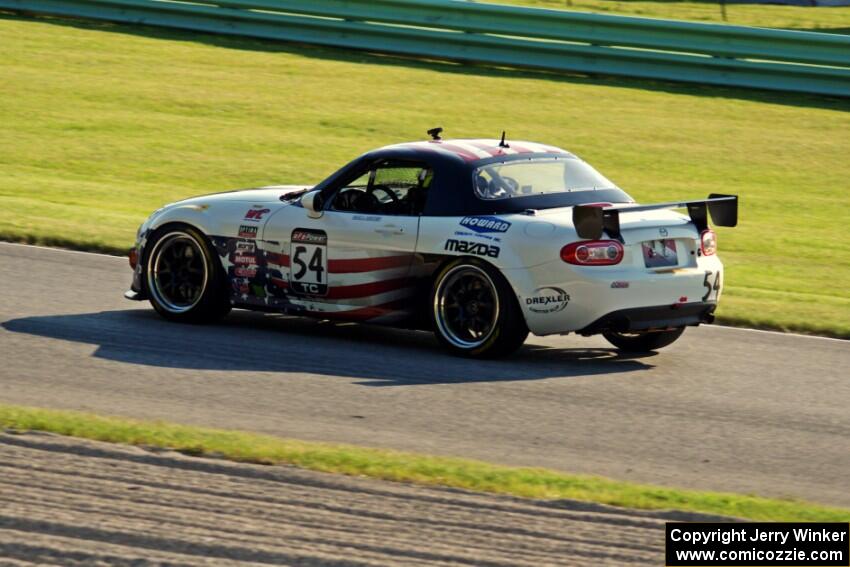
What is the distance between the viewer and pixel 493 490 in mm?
6391

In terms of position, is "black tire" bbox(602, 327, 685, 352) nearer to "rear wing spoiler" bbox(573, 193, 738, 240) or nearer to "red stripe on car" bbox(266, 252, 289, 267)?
"rear wing spoiler" bbox(573, 193, 738, 240)

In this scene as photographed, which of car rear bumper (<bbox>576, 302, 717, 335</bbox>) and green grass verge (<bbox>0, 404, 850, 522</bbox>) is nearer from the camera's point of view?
green grass verge (<bbox>0, 404, 850, 522</bbox>)

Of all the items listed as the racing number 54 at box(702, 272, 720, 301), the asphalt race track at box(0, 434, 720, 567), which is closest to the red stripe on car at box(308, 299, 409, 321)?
the racing number 54 at box(702, 272, 720, 301)

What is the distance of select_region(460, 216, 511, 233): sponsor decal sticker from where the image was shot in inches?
364

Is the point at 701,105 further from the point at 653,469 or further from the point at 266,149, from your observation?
the point at 653,469

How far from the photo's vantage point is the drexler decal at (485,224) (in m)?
9.24

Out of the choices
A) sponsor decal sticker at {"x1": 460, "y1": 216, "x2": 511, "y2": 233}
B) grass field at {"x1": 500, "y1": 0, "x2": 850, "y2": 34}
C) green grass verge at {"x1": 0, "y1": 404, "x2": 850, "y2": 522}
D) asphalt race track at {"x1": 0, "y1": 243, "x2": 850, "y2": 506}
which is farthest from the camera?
grass field at {"x1": 500, "y1": 0, "x2": 850, "y2": 34}

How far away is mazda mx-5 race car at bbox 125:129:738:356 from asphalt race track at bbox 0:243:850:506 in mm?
287

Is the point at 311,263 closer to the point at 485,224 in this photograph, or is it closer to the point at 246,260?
the point at 246,260

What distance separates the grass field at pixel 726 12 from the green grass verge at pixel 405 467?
2059 cm

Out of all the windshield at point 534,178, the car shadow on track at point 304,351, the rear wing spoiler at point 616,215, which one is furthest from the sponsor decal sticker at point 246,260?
the rear wing spoiler at point 616,215

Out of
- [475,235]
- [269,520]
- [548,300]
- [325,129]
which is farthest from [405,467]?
[325,129]

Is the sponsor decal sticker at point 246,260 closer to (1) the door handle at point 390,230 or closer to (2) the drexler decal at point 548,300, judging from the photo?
(1) the door handle at point 390,230

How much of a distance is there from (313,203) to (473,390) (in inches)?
82.7
